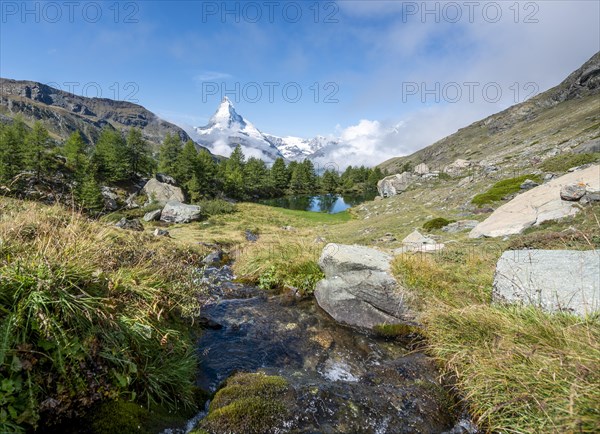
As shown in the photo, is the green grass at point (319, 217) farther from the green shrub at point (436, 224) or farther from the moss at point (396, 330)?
the moss at point (396, 330)

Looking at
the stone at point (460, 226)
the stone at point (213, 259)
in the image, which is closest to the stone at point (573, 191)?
the stone at point (460, 226)

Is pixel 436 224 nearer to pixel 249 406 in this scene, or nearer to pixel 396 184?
pixel 249 406

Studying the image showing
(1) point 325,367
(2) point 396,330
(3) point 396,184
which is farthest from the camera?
(3) point 396,184

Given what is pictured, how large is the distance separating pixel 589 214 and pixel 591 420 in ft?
42.7

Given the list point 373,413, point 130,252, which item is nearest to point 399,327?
point 373,413

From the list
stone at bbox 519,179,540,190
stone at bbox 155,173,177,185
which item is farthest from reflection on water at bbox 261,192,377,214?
stone at bbox 519,179,540,190

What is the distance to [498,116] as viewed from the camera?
616 ft

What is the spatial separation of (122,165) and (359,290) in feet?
212

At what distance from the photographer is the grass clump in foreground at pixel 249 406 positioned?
396cm

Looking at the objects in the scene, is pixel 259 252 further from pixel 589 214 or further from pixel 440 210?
pixel 440 210

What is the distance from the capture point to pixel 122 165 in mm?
59469

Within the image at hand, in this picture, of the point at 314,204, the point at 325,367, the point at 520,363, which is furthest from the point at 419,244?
the point at 314,204

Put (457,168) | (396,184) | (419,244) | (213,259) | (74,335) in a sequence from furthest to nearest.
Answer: (457,168) → (396,184) → (213,259) → (419,244) → (74,335)

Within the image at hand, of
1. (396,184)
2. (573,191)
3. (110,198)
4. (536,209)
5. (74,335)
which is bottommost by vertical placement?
(74,335)
